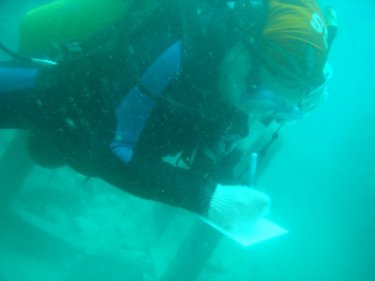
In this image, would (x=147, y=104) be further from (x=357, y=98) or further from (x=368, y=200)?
(x=357, y=98)

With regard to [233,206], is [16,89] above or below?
above

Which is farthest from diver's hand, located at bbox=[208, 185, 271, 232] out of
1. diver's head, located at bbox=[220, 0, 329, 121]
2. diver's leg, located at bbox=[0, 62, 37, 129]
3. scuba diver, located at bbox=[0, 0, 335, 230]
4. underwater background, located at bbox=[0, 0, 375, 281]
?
underwater background, located at bbox=[0, 0, 375, 281]

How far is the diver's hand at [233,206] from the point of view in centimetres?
194

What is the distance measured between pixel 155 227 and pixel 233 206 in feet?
26.1

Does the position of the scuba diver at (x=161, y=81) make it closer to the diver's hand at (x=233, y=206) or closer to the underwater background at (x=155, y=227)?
the diver's hand at (x=233, y=206)

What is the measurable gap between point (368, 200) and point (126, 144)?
90.5 ft

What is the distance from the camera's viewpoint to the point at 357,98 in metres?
68.6

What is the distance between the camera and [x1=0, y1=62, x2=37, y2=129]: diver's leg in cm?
203

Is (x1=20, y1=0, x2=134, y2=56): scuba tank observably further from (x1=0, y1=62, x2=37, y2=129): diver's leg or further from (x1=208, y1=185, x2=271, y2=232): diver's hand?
(x1=208, y1=185, x2=271, y2=232): diver's hand

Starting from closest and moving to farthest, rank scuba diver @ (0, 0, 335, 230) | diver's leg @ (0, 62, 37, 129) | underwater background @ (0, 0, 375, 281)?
scuba diver @ (0, 0, 335, 230)
diver's leg @ (0, 62, 37, 129)
underwater background @ (0, 0, 375, 281)

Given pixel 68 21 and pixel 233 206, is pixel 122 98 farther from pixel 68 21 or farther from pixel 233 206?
pixel 233 206

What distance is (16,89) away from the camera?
2.03m

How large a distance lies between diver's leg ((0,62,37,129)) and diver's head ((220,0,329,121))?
1048 mm

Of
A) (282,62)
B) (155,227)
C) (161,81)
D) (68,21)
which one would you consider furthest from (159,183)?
(155,227)
